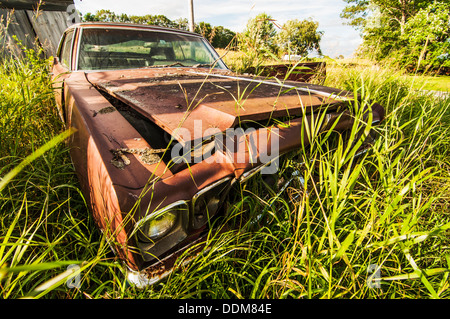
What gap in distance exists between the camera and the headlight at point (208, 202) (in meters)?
0.83

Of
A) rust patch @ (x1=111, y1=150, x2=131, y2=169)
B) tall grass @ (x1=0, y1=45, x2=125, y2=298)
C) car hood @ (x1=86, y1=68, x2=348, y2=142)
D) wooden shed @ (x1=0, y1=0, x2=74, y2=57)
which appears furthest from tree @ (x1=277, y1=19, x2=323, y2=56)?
wooden shed @ (x1=0, y1=0, x2=74, y2=57)

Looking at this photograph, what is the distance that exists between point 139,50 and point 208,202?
2.27 meters

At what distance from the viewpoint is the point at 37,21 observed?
5668 millimetres

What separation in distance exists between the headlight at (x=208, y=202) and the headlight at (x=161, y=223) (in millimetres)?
61

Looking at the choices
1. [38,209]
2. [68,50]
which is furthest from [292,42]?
[68,50]

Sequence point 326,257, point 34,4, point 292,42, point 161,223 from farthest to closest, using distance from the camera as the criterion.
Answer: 1. point 34,4
2. point 292,42
3. point 326,257
4. point 161,223

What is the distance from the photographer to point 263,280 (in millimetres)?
1026

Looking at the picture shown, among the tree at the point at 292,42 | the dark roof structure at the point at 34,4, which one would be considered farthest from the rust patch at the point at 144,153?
the dark roof structure at the point at 34,4

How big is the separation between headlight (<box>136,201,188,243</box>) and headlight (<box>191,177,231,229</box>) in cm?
6

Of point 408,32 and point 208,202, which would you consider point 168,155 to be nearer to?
point 208,202

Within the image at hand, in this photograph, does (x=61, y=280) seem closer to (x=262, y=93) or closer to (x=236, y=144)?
(x=236, y=144)

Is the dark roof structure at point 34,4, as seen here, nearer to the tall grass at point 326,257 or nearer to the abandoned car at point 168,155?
the abandoned car at point 168,155

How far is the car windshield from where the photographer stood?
2006 millimetres
